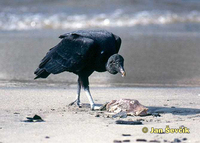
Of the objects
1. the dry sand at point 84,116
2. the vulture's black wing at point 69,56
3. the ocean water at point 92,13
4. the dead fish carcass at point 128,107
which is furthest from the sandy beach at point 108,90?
the vulture's black wing at point 69,56

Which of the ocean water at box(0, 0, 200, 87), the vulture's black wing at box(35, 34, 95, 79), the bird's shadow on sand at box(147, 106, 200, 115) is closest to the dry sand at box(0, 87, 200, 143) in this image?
the bird's shadow on sand at box(147, 106, 200, 115)

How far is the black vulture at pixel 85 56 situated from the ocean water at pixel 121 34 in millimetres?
2263

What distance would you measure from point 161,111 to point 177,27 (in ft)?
51.6

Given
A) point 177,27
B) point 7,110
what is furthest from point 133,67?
point 177,27

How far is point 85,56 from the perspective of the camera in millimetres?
6332

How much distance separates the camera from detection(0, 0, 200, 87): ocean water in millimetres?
9984

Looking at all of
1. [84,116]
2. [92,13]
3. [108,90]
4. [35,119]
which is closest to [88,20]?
[92,13]

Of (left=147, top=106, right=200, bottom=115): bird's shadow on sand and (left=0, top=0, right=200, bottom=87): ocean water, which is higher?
(left=0, top=0, right=200, bottom=87): ocean water

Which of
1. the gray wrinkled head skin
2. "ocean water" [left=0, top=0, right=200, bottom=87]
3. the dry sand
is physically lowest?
the dry sand

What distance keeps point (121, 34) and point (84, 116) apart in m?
12.4

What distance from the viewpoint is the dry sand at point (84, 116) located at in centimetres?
488

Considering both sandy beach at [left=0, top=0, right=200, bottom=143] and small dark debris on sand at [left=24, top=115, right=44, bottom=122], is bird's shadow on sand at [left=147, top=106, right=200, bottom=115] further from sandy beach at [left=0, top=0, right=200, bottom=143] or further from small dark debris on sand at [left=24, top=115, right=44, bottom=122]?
small dark debris on sand at [left=24, top=115, right=44, bottom=122]

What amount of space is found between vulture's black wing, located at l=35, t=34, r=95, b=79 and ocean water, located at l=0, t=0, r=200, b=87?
2.17 meters

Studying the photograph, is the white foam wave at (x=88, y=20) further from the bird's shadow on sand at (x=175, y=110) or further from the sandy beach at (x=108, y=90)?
the bird's shadow on sand at (x=175, y=110)
